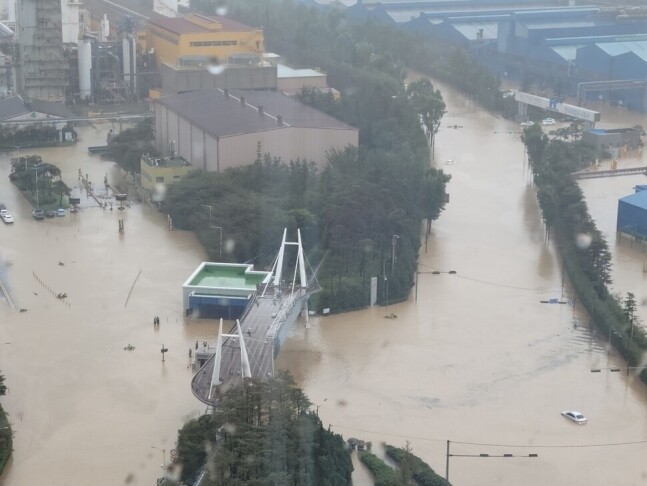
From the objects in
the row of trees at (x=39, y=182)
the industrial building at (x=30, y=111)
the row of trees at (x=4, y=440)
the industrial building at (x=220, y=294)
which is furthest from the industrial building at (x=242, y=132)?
the row of trees at (x=4, y=440)

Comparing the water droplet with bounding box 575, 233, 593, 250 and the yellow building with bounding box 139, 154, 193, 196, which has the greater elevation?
the yellow building with bounding box 139, 154, 193, 196

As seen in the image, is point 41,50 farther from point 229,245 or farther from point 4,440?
point 4,440

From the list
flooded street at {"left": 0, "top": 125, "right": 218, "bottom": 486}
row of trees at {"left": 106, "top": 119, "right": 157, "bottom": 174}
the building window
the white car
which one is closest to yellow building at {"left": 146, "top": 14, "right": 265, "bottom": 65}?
the building window

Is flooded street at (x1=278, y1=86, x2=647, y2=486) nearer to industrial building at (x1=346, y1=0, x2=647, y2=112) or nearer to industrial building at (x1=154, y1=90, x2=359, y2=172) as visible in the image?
industrial building at (x1=154, y1=90, x2=359, y2=172)

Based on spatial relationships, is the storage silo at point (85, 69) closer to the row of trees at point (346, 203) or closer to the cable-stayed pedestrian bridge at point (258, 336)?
the row of trees at point (346, 203)

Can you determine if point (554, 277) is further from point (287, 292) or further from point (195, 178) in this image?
point (195, 178)
